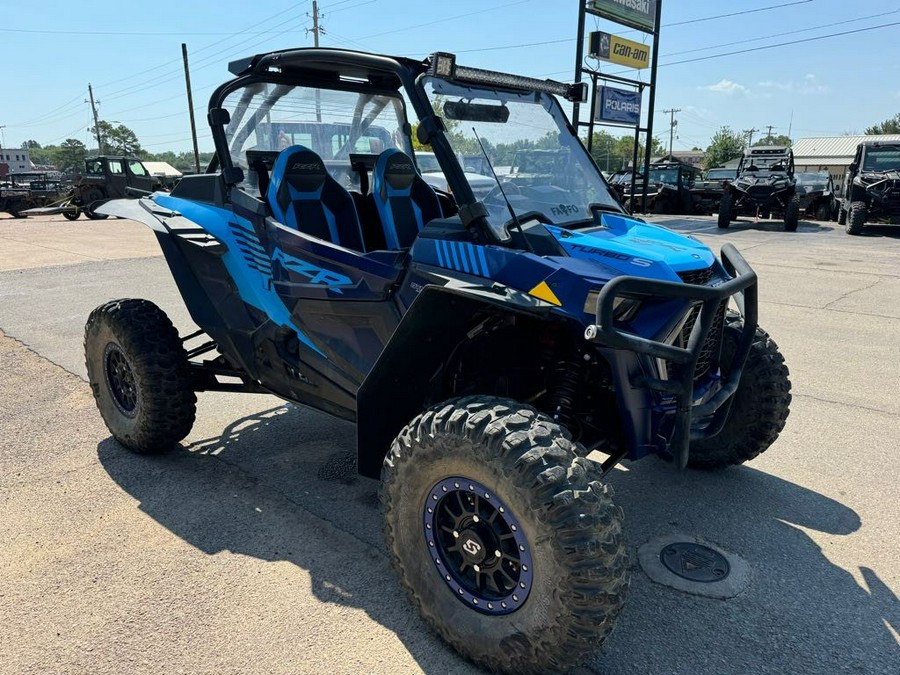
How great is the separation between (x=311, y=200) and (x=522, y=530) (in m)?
2.20

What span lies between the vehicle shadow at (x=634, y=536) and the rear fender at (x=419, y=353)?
533mm

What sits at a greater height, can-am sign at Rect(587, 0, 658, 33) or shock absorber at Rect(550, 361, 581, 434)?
can-am sign at Rect(587, 0, 658, 33)

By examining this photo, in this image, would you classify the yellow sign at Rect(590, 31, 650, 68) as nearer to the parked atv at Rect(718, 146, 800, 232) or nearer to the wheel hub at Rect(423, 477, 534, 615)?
the parked atv at Rect(718, 146, 800, 232)

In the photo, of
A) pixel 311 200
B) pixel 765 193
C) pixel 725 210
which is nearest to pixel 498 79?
pixel 311 200

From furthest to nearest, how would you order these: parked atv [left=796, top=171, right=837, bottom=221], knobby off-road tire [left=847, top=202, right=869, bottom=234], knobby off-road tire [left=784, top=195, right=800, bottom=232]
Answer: parked atv [left=796, top=171, right=837, bottom=221] → knobby off-road tire [left=784, top=195, right=800, bottom=232] → knobby off-road tire [left=847, top=202, right=869, bottom=234]

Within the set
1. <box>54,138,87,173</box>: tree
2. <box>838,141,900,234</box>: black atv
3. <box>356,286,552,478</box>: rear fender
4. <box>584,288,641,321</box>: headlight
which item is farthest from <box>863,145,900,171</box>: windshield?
<box>54,138,87,173</box>: tree

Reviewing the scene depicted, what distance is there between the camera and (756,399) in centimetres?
343

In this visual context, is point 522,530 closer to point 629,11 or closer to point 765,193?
point 629,11

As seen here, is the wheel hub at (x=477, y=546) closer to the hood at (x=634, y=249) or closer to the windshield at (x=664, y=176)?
the hood at (x=634, y=249)

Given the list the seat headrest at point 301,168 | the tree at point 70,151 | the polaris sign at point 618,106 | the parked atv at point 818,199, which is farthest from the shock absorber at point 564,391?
the tree at point 70,151

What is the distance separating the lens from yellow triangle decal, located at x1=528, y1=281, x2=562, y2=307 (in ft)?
7.58

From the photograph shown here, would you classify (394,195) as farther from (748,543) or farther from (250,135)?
(748,543)

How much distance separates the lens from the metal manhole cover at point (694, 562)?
287 centimetres

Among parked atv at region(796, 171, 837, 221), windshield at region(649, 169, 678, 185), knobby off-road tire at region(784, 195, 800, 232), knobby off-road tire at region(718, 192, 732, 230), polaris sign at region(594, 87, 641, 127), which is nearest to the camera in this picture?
polaris sign at region(594, 87, 641, 127)
